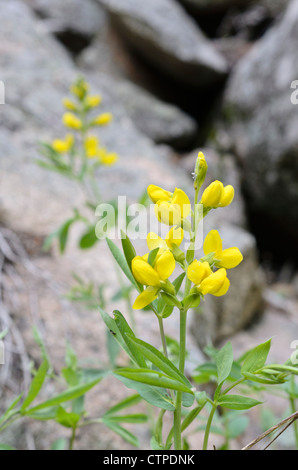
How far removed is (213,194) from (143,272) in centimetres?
12

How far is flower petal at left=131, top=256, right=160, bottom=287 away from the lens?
0.40 metres

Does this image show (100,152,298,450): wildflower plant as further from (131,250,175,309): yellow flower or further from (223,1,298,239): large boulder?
(223,1,298,239): large boulder

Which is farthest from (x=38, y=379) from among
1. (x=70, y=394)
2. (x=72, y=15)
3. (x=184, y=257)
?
(x=72, y=15)

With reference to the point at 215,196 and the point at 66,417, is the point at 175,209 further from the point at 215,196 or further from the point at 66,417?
the point at 66,417

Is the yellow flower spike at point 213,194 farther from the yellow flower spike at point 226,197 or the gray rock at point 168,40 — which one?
the gray rock at point 168,40

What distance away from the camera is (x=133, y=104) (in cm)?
304

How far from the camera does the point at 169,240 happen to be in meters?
0.43

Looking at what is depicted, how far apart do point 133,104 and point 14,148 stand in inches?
61.3

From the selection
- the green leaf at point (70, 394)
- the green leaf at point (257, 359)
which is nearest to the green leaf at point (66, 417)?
the green leaf at point (70, 394)

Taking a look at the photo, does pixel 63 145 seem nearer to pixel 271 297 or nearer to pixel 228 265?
pixel 228 265

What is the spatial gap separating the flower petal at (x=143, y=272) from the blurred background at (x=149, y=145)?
1.75 ft

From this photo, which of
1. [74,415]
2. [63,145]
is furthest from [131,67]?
[74,415]

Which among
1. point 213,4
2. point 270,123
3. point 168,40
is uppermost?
point 213,4

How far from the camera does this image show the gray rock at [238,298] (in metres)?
1.62
